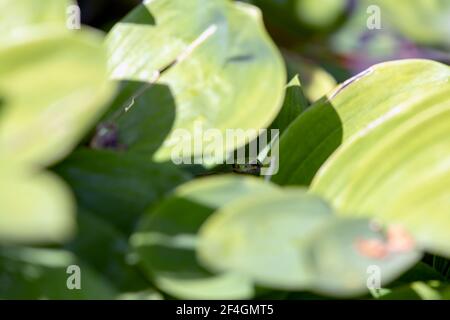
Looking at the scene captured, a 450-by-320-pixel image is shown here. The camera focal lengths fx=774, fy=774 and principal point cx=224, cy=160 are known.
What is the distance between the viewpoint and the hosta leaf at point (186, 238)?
0.41 metres

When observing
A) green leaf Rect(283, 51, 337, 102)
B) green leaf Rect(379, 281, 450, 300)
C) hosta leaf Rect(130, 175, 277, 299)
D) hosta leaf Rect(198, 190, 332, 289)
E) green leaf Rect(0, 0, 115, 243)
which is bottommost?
green leaf Rect(283, 51, 337, 102)

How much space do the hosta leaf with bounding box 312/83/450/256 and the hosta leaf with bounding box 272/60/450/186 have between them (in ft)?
0.11

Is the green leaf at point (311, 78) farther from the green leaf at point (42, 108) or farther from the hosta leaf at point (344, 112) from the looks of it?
the green leaf at point (42, 108)

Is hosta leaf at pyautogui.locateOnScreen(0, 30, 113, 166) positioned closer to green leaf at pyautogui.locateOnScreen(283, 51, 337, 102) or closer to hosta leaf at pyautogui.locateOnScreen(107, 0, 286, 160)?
hosta leaf at pyautogui.locateOnScreen(107, 0, 286, 160)

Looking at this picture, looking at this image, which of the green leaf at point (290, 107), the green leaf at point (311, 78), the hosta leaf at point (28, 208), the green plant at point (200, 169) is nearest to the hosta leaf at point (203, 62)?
the green plant at point (200, 169)

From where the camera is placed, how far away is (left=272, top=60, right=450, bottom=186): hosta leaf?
0.55 metres

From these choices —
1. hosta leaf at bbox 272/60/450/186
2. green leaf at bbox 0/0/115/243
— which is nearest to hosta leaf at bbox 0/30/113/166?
green leaf at bbox 0/0/115/243

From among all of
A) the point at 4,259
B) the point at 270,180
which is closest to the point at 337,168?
the point at 270,180

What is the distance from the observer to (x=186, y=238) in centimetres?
42

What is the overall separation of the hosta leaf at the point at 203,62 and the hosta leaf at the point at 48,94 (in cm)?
17

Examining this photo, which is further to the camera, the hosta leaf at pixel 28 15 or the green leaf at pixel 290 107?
the green leaf at pixel 290 107

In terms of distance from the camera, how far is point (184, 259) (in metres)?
0.41

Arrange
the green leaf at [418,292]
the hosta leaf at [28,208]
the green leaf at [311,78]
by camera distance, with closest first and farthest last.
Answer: the hosta leaf at [28,208] → the green leaf at [418,292] → the green leaf at [311,78]

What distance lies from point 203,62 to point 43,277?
0.19 meters
